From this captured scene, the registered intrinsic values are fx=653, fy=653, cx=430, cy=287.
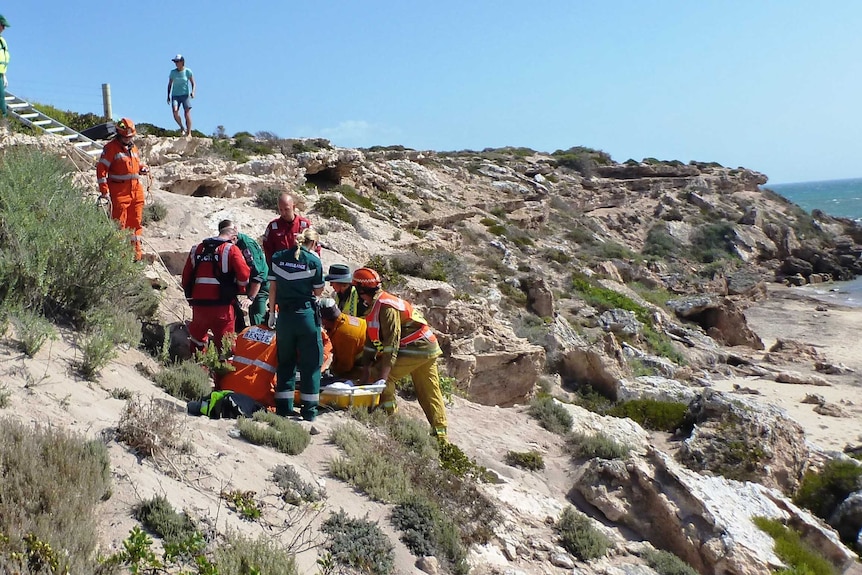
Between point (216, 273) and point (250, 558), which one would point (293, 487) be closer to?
point (250, 558)

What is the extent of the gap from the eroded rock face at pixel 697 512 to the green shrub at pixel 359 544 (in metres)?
3.09

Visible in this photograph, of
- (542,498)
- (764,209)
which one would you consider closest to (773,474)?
(542,498)

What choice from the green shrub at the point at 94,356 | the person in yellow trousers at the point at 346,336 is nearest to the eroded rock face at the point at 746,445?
the person in yellow trousers at the point at 346,336

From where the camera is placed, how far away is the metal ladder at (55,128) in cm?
1172

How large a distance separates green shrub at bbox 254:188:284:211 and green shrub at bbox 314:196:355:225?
1424mm

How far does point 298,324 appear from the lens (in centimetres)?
564

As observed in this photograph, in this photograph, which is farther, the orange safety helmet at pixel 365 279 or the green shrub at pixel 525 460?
the green shrub at pixel 525 460

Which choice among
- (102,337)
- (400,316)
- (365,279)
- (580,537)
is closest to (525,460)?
(580,537)

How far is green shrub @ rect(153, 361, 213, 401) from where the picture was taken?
18.4 ft

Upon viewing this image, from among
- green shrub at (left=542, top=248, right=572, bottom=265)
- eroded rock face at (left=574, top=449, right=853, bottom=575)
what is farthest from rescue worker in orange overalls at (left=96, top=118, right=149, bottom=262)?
green shrub at (left=542, top=248, right=572, bottom=265)

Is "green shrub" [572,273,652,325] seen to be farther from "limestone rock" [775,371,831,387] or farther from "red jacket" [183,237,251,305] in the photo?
"red jacket" [183,237,251,305]

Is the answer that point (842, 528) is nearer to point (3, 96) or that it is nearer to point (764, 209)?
point (3, 96)

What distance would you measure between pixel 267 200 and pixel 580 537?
1039 cm

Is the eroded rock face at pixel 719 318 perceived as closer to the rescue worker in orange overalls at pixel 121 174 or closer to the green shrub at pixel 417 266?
the green shrub at pixel 417 266
